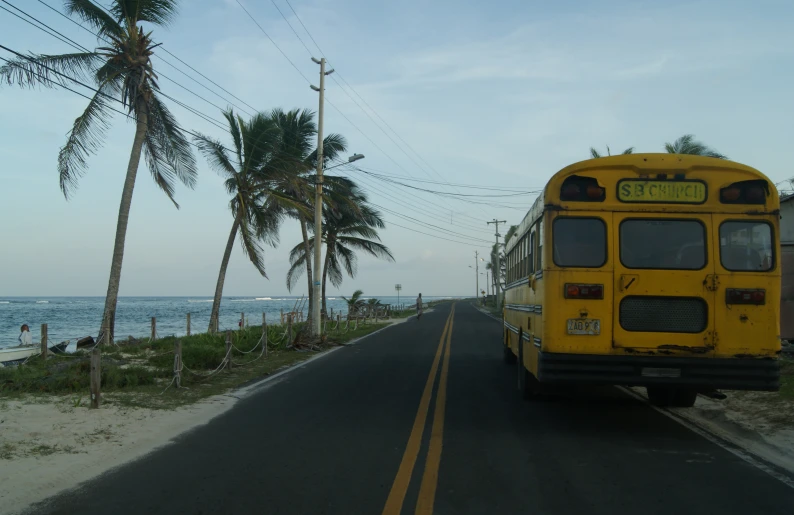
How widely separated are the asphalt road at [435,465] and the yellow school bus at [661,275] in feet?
3.18

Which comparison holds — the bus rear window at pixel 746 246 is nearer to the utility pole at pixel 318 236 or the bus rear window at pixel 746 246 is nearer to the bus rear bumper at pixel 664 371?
the bus rear bumper at pixel 664 371

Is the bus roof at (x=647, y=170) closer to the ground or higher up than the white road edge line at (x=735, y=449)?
higher up

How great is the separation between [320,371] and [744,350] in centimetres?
937

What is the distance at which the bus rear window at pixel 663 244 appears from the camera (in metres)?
7.34

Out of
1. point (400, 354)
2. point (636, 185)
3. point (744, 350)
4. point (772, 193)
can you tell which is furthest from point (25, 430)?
point (400, 354)

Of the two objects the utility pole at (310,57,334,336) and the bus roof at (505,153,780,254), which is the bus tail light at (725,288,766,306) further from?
the utility pole at (310,57,334,336)

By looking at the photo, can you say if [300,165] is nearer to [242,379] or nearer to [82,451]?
[242,379]

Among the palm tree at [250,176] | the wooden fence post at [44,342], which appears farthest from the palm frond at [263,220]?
the wooden fence post at [44,342]

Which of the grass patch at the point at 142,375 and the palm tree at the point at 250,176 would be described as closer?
the grass patch at the point at 142,375

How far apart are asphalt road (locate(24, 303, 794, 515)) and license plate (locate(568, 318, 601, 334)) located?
51.0 inches

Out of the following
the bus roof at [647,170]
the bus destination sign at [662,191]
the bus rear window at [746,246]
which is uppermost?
the bus roof at [647,170]

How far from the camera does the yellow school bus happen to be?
7184 mm

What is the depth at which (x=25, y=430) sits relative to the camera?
305 inches

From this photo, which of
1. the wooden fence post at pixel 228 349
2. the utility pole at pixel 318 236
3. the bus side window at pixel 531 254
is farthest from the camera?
the utility pole at pixel 318 236
